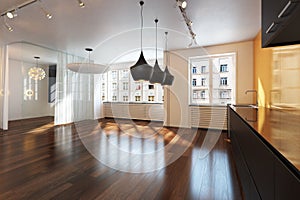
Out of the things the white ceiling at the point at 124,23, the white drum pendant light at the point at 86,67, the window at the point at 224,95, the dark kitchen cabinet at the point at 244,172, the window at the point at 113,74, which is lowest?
the dark kitchen cabinet at the point at 244,172

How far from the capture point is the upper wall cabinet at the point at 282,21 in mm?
992

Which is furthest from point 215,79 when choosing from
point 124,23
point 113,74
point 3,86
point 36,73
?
point 3,86

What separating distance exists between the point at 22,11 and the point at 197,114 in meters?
5.12

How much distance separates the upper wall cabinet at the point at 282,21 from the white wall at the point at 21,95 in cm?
693

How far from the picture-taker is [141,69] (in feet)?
8.58

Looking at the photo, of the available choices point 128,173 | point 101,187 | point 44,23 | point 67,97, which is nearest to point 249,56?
point 128,173

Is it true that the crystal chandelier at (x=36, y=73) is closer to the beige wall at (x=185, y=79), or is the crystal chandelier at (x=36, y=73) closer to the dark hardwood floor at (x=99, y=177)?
the dark hardwood floor at (x=99, y=177)

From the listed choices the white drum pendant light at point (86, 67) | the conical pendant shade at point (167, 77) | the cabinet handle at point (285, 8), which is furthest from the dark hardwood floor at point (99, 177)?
the white drum pendant light at point (86, 67)

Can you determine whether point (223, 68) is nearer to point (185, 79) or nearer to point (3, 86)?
point (185, 79)

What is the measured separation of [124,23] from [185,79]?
2.83m

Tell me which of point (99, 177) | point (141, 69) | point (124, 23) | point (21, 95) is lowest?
point (99, 177)

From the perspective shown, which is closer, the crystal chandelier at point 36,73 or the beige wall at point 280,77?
the beige wall at point 280,77

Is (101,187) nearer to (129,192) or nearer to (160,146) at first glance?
(129,192)

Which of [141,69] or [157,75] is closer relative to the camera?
[141,69]
